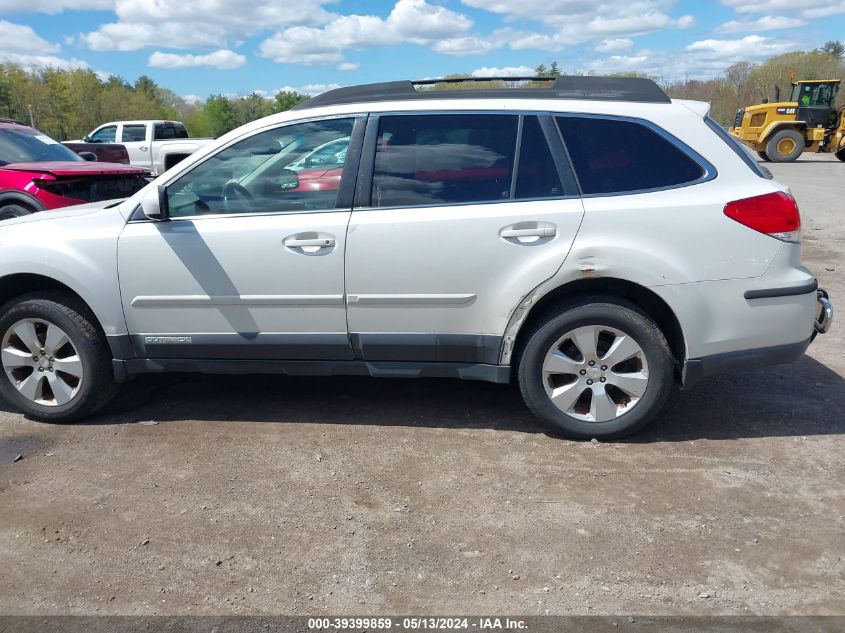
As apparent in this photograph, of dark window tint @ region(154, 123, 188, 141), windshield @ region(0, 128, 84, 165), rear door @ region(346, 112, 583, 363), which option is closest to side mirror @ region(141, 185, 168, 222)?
rear door @ region(346, 112, 583, 363)

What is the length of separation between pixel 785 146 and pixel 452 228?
27822 millimetres

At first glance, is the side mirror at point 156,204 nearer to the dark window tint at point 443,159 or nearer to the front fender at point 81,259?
the front fender at point 81,259

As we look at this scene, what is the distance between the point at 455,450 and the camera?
404cm

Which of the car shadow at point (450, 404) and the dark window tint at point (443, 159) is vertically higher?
the dark window tint at point (443, 159)

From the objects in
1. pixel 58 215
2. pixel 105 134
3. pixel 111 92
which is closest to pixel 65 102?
pixel 111 92

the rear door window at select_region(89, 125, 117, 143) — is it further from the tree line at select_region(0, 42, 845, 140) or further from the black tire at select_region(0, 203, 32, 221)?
the tree line at select_region(0, 42, 845, 140)

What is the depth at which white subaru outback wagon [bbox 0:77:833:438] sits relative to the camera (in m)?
3.84

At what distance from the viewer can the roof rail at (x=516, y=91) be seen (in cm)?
411

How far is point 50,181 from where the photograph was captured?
8.01 m

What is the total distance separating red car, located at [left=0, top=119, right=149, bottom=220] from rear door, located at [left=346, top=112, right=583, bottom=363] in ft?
17.8

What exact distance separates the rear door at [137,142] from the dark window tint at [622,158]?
18.7m

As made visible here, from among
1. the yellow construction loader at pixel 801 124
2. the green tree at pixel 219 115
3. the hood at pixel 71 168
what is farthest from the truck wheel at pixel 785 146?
the green tree at pixel 219 115

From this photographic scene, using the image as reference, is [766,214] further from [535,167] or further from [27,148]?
[27,148]

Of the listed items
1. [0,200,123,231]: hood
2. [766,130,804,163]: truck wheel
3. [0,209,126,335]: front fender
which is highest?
[0,200,123,231]: hood
